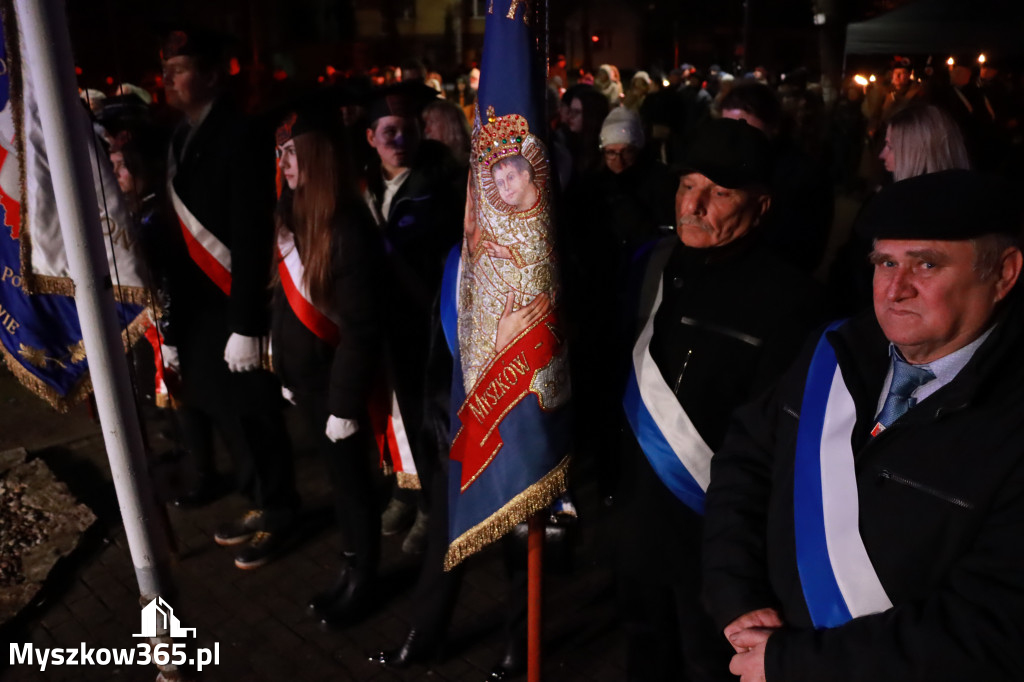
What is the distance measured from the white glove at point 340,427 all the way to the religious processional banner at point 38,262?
0.93 metres

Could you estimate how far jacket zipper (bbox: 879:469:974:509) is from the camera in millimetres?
1525

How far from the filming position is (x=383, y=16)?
22578mm

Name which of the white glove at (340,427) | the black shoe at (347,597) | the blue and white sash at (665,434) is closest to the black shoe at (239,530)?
the black shoe at (347,597)

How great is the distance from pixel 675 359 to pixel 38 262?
2.48m

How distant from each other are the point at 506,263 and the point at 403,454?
1493mm

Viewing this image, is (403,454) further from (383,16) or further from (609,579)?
(383,16)

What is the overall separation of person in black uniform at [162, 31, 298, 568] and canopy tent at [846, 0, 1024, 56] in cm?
846

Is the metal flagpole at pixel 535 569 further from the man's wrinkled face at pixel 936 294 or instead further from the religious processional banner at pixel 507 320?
the man's wrinkled face at pixel 936 294

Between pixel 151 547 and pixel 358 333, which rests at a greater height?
pixel 358 333

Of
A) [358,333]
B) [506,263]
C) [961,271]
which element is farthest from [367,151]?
[961,271]

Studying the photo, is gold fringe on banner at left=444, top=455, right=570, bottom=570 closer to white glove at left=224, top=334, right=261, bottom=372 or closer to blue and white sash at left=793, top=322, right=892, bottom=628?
blue and white sash at left=793, top=322, right=892, bottom=628

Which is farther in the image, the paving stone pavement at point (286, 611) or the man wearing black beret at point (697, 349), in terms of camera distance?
the paving stone pavement at point (286, 611)

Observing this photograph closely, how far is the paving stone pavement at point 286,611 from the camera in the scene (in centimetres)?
315

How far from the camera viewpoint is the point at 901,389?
1718mm
